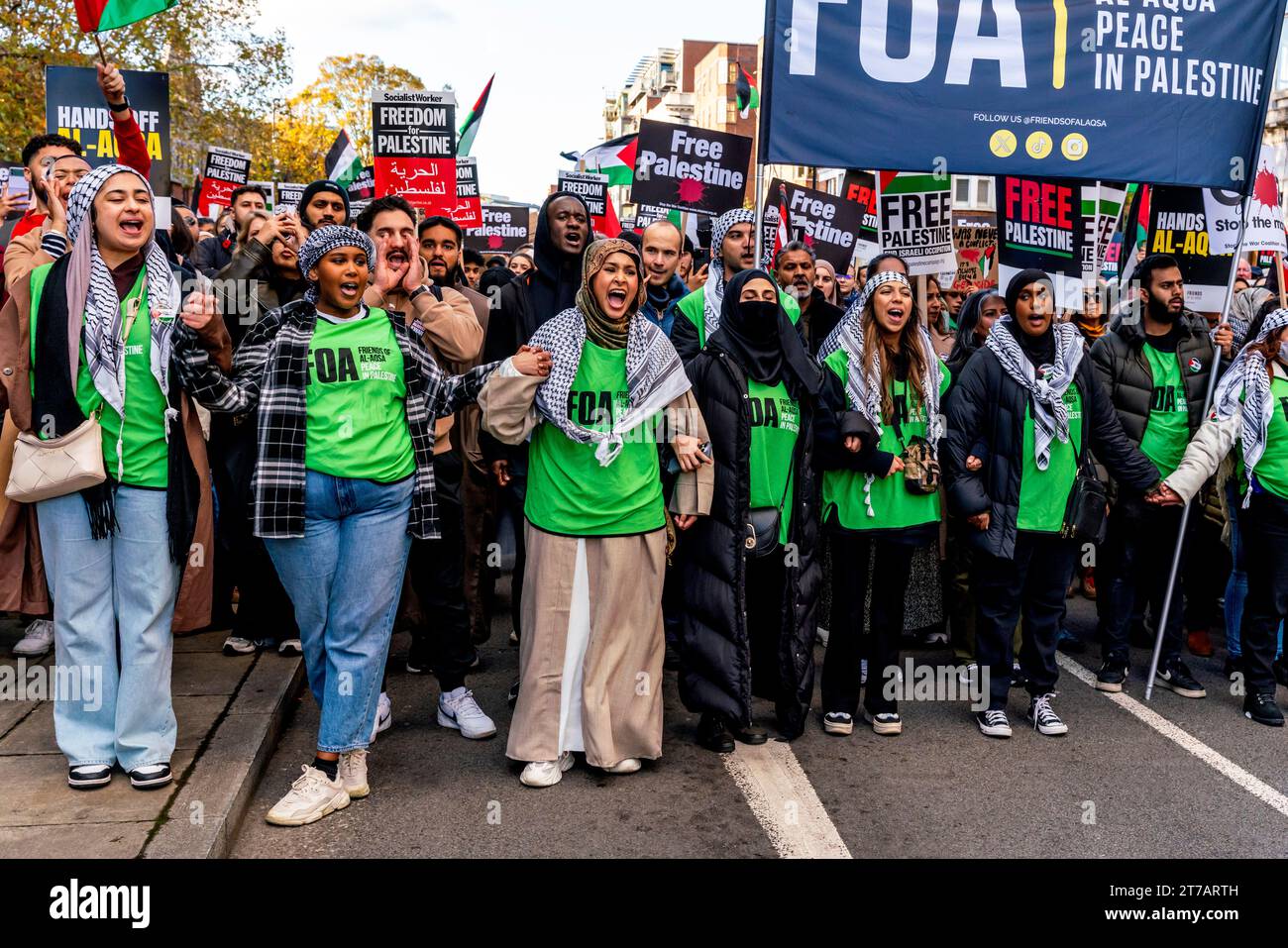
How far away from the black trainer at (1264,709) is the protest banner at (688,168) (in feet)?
21.3

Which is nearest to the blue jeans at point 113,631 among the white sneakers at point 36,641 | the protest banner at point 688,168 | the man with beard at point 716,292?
the white sneakers at point 36,641

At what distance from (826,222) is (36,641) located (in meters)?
7.02

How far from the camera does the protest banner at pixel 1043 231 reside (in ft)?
24.9

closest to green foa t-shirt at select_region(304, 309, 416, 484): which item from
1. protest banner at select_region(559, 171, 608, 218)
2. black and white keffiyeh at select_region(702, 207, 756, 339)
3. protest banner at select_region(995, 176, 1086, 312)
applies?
black and white keffiyeh at select_region(702, 207, 756, 339)

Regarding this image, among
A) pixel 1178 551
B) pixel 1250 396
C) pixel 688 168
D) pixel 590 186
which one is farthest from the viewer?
pixel 590 186

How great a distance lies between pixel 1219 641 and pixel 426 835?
5.40 metres

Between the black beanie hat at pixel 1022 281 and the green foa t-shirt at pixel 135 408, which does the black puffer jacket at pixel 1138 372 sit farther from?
the green foa t-shirt at pixel 135 408

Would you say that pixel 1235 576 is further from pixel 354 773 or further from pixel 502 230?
pixel 502 230

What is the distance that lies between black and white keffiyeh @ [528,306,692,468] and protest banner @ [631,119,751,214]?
6245 mm

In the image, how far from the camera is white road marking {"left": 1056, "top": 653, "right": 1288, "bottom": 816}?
4.53 meters

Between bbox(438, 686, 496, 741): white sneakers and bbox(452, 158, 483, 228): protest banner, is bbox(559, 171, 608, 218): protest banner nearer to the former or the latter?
bbox(452, 158, 483, 228): protest banner

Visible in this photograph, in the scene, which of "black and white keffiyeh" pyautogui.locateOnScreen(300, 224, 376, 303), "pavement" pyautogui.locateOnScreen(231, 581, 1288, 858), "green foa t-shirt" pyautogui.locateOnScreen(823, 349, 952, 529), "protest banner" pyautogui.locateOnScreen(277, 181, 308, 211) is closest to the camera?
"pavement" pyautogui.locateOnScreen(231, 581, 1288, 858)

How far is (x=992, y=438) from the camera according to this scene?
5332mm

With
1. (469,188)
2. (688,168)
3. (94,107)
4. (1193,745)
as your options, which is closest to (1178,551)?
(1193,745)
